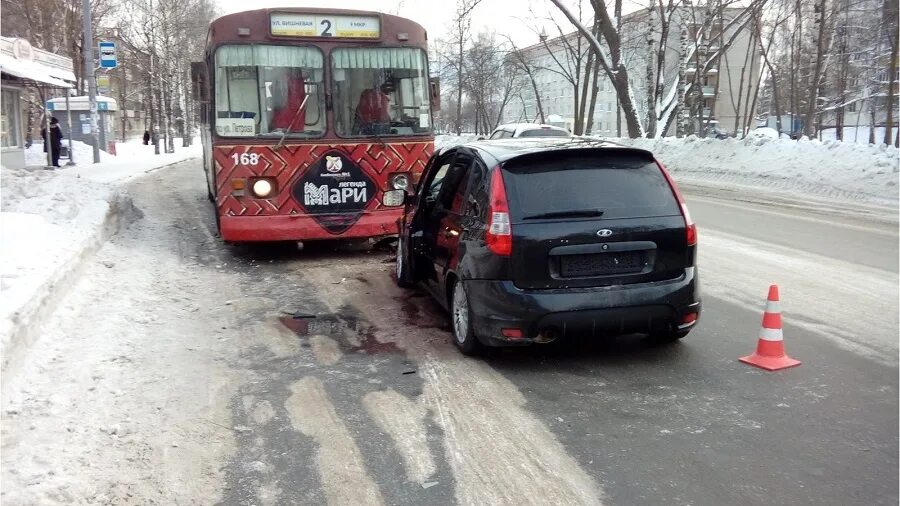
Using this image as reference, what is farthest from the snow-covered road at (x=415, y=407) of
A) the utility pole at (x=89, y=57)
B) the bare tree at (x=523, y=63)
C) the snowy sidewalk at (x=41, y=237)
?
the bare tree at (x=523, y=63)

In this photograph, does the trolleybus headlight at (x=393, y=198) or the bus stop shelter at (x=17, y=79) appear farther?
the bus stop shelter at (x=17, y=79)

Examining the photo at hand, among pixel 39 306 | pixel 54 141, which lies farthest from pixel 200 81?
pixel 54 141

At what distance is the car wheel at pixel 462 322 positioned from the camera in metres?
5.32

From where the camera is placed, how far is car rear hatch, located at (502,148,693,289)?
4887mm

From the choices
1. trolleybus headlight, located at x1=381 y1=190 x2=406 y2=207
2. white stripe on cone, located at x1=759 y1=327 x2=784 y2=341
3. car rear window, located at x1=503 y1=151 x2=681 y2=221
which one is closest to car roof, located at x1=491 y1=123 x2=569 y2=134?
trolleybus headlight, located at x1=381 y1=190 x2=406 y2=207

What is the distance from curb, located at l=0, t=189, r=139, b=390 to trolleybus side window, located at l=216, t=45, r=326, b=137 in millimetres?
2114

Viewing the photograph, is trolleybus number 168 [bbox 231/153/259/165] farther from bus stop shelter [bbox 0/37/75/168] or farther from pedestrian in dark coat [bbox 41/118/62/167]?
pedestrian in dark coat [bbox 41/118/62/167]

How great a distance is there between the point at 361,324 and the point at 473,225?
5.48 ft

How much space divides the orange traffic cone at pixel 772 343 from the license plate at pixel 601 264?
3.31 feet

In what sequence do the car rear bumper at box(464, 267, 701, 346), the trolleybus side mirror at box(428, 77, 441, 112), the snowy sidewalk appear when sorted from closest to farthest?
the car rear bumper at box(464, 267, 701, 346), the snowy sidewalk, the trolleybus side mirror at box(428, 77, 441, 112)

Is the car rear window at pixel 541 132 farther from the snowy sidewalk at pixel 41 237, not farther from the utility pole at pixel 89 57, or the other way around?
the utility pole at pixel 89 57

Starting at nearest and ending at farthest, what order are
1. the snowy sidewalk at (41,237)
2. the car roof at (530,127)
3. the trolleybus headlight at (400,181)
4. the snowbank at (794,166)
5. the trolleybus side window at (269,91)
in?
the snowy sidewalk at (41,237)
the trolleybus side window at (269,91)
the trolleybus headlight at (400,181)
the snowbank at (794,166)
the car roof at (530,127)

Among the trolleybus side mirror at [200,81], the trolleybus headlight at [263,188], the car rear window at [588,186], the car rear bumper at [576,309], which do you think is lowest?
the car rear bumper at [576,309]

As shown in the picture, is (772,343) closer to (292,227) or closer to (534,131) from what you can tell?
(292,227)
